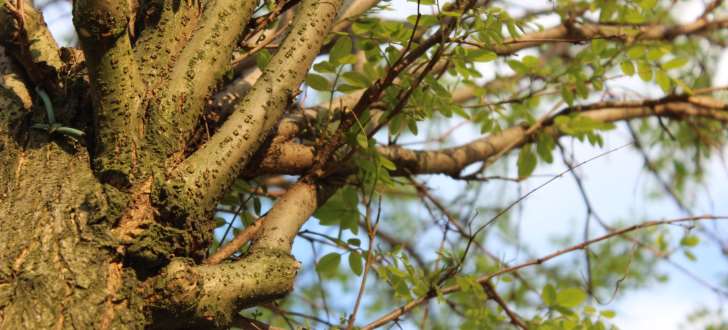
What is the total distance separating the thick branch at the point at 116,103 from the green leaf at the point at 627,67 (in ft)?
5.87

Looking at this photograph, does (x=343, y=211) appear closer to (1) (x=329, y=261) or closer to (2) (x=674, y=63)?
(1) (x=329, y=261)

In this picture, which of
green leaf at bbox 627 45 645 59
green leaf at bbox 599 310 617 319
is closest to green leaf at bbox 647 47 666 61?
green leaf at bbox 627 45 645 59

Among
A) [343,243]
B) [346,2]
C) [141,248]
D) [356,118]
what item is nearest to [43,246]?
[141,248]

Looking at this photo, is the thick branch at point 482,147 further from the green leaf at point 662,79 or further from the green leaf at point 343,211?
the green leaf at point 662,79

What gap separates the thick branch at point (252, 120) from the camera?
4.59ft

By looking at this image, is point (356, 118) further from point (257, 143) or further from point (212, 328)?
point (212, 328)

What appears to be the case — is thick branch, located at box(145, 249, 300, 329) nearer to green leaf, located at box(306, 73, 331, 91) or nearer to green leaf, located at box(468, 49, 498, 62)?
green leaf, located at box(306, 73, 331, 91)

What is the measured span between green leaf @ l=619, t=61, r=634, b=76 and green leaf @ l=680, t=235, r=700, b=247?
759 mm

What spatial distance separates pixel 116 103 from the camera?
135 cm

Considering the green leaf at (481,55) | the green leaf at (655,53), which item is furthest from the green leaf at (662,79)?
the green leaf at (481,55)

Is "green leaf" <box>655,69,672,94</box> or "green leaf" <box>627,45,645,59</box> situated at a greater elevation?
"green leaf" <box>627,45,645,59</box>

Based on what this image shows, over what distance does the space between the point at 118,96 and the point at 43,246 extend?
330 millimetres

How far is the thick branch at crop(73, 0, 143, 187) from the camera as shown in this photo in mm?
1303

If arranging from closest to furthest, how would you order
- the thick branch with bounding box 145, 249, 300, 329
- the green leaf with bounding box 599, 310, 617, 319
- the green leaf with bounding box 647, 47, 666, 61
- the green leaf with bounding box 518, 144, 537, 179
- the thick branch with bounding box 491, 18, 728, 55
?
the thick branch with bounding box 145, 249, 300, 329
the green leaf with bounding box 599, 310, 617, 319
the thick branch with bounding box 491, 18, 728, 55
the green leaf with bounding box 647, 47, 666, 61
the green leaf with bounding box 518, 144, 537, 179
